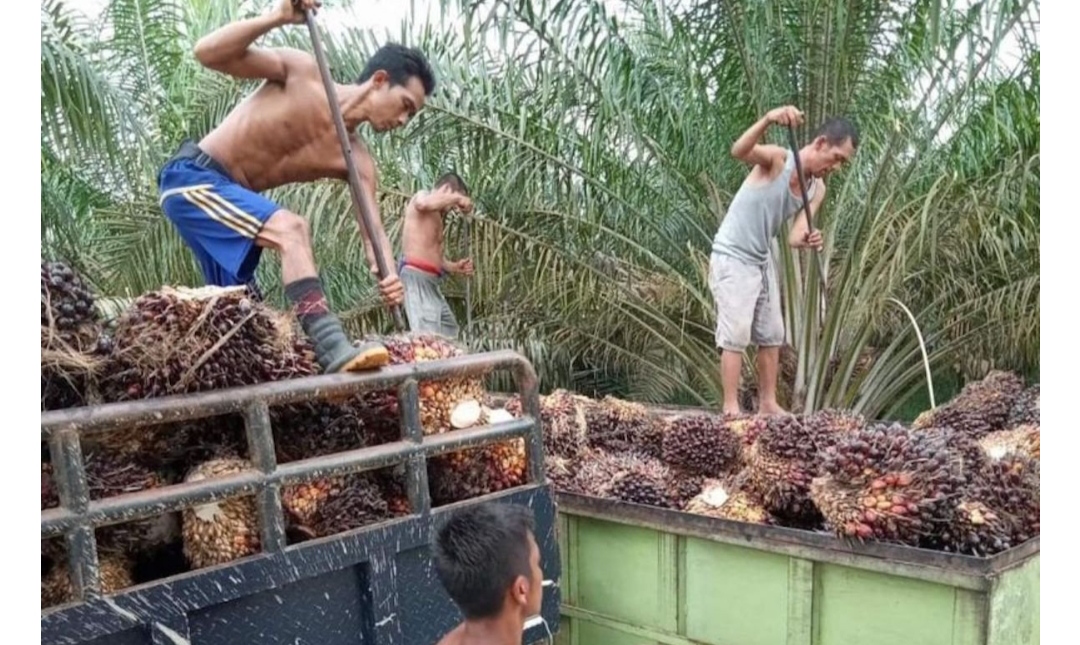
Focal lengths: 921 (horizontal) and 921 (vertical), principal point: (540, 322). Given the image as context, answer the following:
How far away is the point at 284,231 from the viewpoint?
2428mm

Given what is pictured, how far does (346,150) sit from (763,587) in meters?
1.63

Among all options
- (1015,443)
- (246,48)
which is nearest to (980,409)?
(1015,443)

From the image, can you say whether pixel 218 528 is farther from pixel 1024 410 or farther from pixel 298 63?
pixel 1024 410

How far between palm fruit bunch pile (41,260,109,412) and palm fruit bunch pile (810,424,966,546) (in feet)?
5.44

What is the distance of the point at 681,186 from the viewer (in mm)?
5516

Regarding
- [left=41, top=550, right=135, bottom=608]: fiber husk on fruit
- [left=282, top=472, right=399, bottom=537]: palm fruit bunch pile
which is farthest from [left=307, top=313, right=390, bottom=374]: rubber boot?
[left=41, top=550, right=135, bottom=608]: fiber husk on fruit

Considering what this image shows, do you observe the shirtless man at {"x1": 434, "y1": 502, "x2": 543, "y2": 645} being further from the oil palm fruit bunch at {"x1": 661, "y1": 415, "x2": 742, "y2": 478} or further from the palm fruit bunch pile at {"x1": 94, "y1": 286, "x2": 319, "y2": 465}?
the oil palm fruit bunch at {"x1": 661, "y1": 415, "x2": 742, "y2": 478}

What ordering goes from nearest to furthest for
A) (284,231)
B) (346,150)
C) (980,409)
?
(284,231)
(346,150)
(980,409)

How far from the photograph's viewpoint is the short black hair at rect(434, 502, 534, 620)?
1.70 meters

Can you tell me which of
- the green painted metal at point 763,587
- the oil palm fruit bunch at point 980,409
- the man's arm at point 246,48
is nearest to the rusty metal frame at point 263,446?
the green painted metal at point 763,587

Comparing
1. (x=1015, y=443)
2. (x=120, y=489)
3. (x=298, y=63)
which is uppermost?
(x=298, y=63)

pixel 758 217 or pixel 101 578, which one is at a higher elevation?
pixel 758 217

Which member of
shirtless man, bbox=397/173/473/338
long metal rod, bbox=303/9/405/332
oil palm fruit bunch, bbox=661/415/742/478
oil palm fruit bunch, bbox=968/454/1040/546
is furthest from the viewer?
shirtless man, bbox=397/173/473/338

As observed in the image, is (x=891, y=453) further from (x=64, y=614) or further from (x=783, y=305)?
(x=783, y=305)
